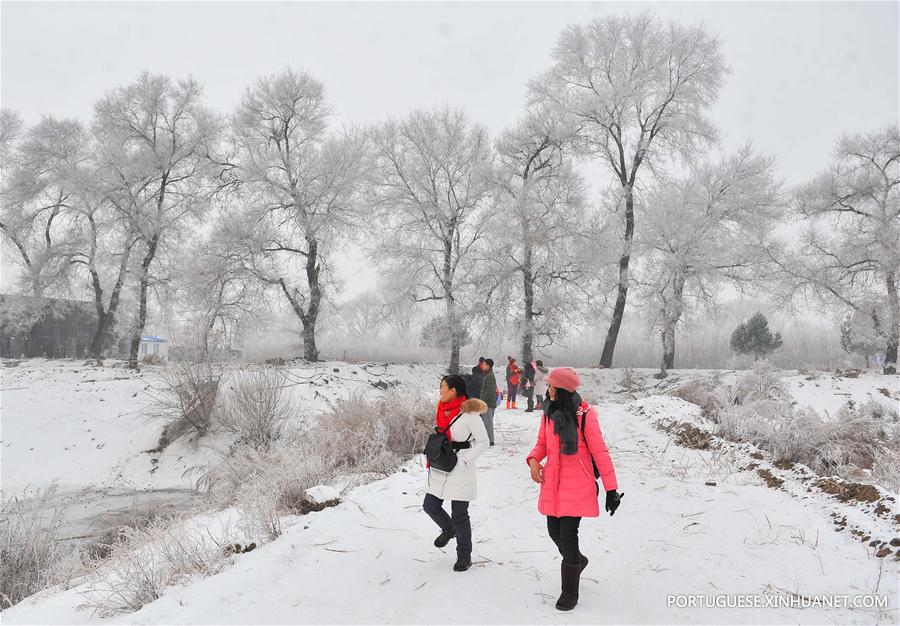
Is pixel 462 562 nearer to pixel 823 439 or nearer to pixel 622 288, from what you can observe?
pixel 823 439

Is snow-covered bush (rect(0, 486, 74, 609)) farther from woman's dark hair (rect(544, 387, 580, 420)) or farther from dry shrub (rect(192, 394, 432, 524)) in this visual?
woman's dark hair (rect(544, 387, 580, 420))

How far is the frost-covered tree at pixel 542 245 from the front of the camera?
23.9 metres

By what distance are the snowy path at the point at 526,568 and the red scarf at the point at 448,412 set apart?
1197mm

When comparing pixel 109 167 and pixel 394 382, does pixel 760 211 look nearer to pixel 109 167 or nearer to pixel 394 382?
pixel 394 382

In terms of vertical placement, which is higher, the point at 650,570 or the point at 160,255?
the point at 160,255

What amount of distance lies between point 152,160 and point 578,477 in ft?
92.2

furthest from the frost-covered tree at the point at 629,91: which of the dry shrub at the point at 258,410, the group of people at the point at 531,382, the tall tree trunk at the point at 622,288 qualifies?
the dry shrub at the point at 258,410

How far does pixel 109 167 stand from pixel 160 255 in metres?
4.61

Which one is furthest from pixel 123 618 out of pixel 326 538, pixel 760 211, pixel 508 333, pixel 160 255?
pixel 760 211

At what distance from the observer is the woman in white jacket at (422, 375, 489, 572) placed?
4.43m

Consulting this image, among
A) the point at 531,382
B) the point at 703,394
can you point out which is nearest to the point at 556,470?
the point at 531,382

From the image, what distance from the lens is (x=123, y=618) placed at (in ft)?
12.3

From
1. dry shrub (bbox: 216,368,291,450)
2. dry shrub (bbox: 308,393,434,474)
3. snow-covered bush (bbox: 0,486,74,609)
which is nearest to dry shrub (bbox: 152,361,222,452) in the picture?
dry shrub (bbox: 216,368,291,450)

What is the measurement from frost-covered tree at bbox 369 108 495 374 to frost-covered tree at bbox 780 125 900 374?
14.9 metres
